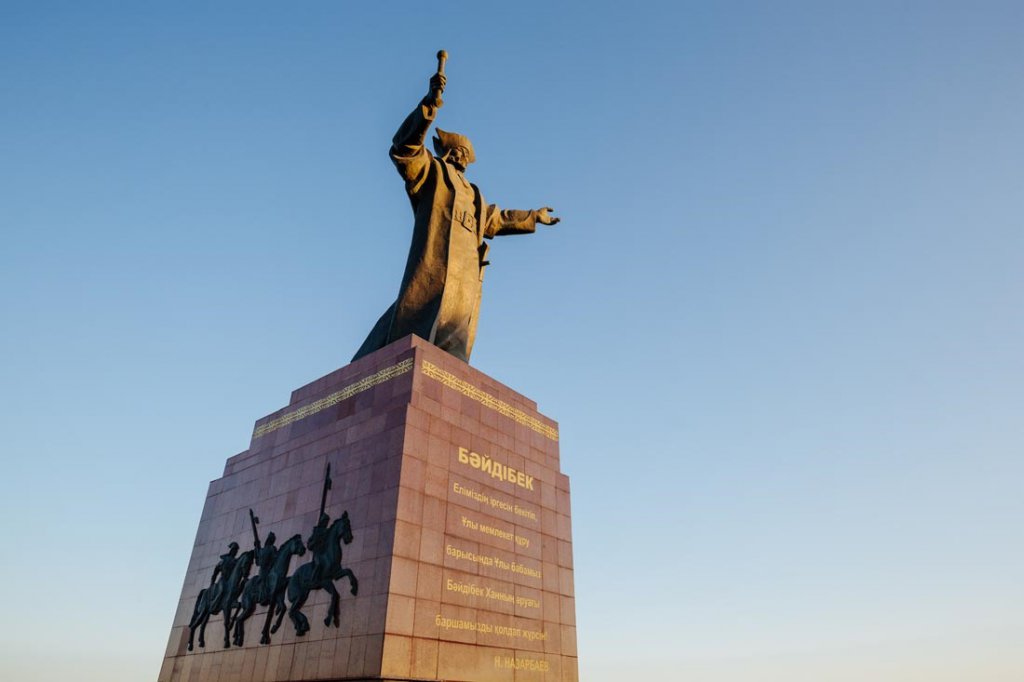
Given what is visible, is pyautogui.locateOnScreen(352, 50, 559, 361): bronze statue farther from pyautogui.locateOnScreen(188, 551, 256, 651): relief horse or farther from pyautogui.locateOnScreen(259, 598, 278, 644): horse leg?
pyautogui.locateOnScreen(259, 598, 278, 644): horse leg

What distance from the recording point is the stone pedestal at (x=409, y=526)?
11.6 metres

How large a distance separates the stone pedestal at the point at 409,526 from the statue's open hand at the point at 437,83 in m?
5.72

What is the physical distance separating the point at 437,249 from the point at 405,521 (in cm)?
757

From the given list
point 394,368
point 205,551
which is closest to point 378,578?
point 394,368

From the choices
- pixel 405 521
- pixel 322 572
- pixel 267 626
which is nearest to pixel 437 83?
pixel 405 521

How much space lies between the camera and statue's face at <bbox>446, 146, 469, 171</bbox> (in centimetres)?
1948

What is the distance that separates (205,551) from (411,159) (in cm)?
1080

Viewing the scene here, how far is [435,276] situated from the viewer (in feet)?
55.2

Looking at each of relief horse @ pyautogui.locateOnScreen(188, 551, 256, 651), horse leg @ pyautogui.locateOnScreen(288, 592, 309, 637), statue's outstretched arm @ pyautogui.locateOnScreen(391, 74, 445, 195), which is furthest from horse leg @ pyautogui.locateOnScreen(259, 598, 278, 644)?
statue's outstretched arm @ pyautogui.locateOnScreen(391, 74, 445, 195)

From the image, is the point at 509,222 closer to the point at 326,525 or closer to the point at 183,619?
the point at 326,525

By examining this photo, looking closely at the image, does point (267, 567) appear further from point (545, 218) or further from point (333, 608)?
point (545, 218)

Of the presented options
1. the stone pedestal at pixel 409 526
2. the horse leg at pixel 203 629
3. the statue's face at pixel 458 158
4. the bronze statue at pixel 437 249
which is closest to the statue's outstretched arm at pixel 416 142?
the bronze statue at pixel 437 249

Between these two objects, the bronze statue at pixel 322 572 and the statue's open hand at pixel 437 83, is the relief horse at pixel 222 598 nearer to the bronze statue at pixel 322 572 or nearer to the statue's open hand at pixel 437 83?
the bronze statue at pixel 322 572

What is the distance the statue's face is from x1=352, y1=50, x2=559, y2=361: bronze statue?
1.38 ft
